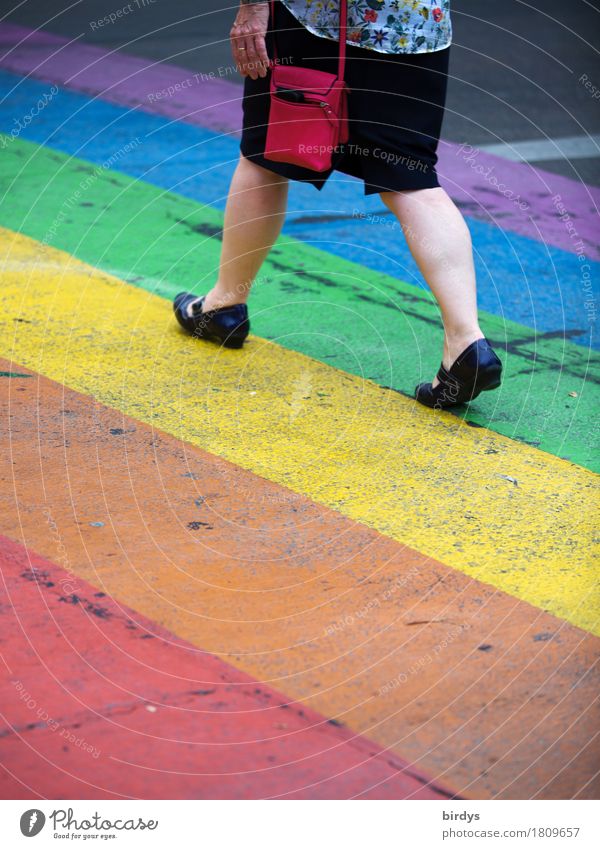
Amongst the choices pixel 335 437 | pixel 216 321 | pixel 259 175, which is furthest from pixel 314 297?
pixel 335 437

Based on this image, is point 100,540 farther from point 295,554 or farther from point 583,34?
point 583,34

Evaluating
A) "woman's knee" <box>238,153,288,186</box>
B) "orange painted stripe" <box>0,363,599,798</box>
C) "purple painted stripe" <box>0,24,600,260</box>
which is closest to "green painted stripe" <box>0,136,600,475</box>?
"woman's knee" <box>238,153,288,186</box>

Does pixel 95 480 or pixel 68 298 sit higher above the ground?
pixel 68 298

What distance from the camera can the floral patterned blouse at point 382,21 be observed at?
3.00 metres

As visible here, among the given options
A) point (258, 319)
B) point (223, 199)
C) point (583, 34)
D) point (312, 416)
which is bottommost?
point (312, 416)

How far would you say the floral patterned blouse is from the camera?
9.84ft

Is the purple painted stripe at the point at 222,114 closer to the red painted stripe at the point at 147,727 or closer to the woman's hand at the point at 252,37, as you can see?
the woman's hand at the point at 252,37

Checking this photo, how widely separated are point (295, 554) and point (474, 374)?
0.90 meters

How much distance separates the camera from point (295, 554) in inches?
98.6

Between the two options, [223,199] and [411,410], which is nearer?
[411,410]

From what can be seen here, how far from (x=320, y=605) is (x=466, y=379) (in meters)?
1.07

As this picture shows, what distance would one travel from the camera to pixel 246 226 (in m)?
3.50

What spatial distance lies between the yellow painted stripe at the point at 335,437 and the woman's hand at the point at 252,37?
36.5 inches
